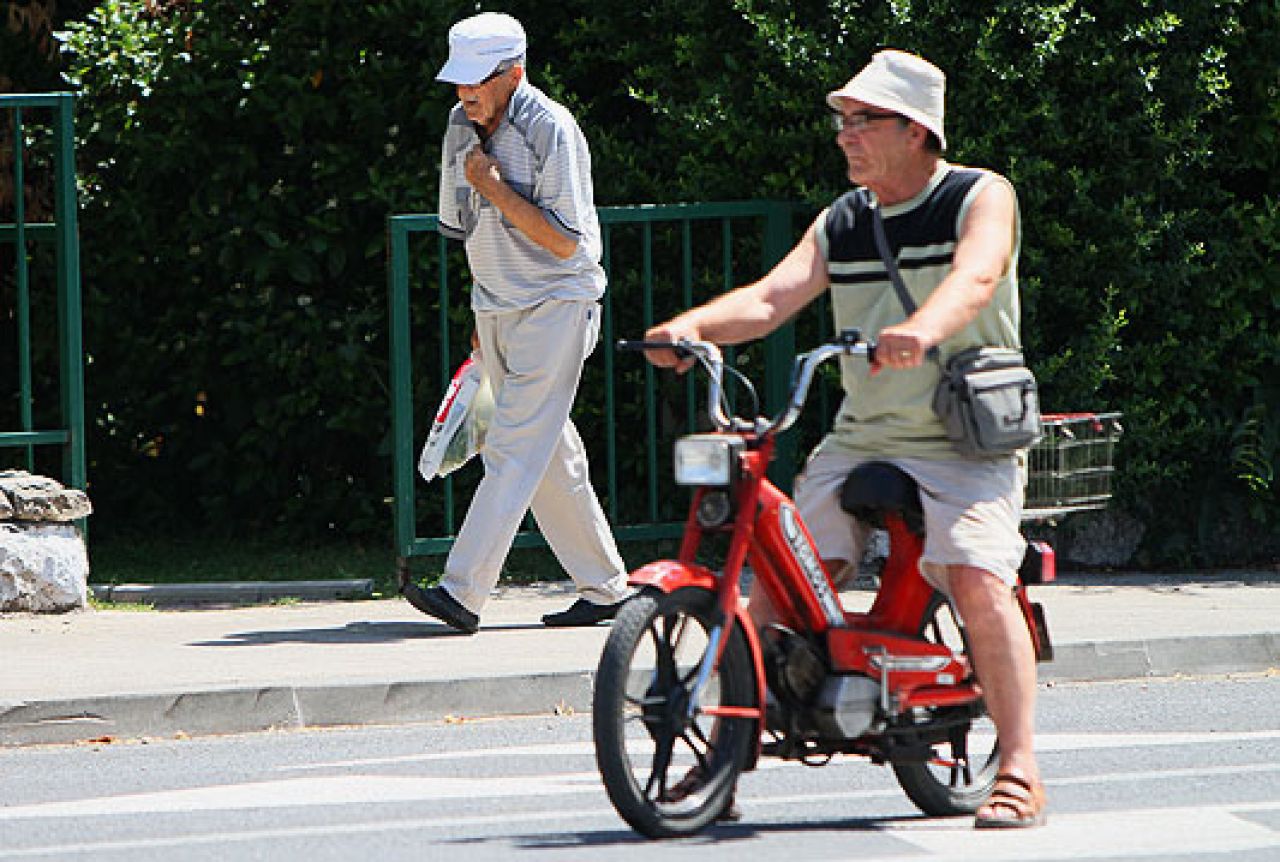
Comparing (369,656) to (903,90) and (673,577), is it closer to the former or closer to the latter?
(673,577)

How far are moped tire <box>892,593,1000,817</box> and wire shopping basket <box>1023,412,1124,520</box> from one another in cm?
42

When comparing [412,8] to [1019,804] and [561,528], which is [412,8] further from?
[1019,804]

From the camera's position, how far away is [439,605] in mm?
9297

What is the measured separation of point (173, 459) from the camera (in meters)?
13.2

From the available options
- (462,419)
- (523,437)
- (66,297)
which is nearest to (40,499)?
(66,297)

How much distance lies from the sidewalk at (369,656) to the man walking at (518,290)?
0.36m

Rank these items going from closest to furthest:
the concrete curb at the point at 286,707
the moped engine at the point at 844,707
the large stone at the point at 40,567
Answer: the moped engine at the point at 844,707 < the concrete curb at the point at 286,707 < the large stone at the point at 40,567

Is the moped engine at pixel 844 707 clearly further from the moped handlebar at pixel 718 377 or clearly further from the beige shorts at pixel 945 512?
the moped handlebar at pixel 718 377

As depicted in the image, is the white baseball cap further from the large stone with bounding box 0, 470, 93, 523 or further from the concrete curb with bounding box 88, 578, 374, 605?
the concrete curb with bounding box 88, 578, 374, 605

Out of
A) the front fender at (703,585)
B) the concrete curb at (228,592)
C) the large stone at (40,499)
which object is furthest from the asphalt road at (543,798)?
the concrete curb at (228,592)

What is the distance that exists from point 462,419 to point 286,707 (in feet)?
5.37

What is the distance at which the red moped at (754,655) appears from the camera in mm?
5785

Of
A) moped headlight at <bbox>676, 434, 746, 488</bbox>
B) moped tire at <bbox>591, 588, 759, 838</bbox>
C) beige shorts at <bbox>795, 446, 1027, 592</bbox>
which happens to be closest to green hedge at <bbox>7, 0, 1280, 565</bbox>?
beige shorts at <bbox>795, 446, 1027, 592</bbox>

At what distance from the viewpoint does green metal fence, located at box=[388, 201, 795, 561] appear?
1049 centimetres
